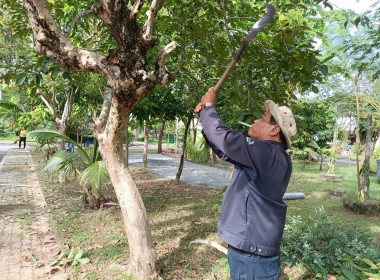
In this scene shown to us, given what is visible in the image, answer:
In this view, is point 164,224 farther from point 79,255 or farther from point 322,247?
point 322,247

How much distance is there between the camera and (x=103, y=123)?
379 cm

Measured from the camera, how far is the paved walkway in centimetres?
362

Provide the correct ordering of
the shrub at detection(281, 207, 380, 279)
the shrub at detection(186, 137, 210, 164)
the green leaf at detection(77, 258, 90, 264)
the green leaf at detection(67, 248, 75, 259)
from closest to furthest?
the shrub at detection(281, 207, 380, 279)
the green leaf at detection(77, 258, 90, 264)
the green leaf at detection(67, 248, 75, 259)
the shrub at detection(186, 137, 210, 164)

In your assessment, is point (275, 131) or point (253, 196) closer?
point (253, 196)

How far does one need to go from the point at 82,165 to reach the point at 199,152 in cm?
933

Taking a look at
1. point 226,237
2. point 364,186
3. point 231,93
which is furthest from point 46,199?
point 364,186

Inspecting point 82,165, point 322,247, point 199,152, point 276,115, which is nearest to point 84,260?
point 82,165

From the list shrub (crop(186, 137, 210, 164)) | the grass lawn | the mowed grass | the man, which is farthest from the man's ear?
shrub (crop(186, 137, 210, 164))

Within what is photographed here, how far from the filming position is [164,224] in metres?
5.17

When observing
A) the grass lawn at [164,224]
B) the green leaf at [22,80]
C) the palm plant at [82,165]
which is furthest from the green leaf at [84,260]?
the green leaf at [22,80]

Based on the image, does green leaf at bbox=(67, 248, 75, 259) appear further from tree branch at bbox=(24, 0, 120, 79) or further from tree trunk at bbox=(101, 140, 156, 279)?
tree branch at bbox=(24, 0, 120, 79)

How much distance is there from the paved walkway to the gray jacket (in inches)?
102

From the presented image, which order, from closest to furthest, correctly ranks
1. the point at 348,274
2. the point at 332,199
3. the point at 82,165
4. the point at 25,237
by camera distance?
the point at 348,274 < the point at 25,237 < the point at 82,165 < the point at 332,199

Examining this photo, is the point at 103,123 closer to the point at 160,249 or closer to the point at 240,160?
the point at 160,249
